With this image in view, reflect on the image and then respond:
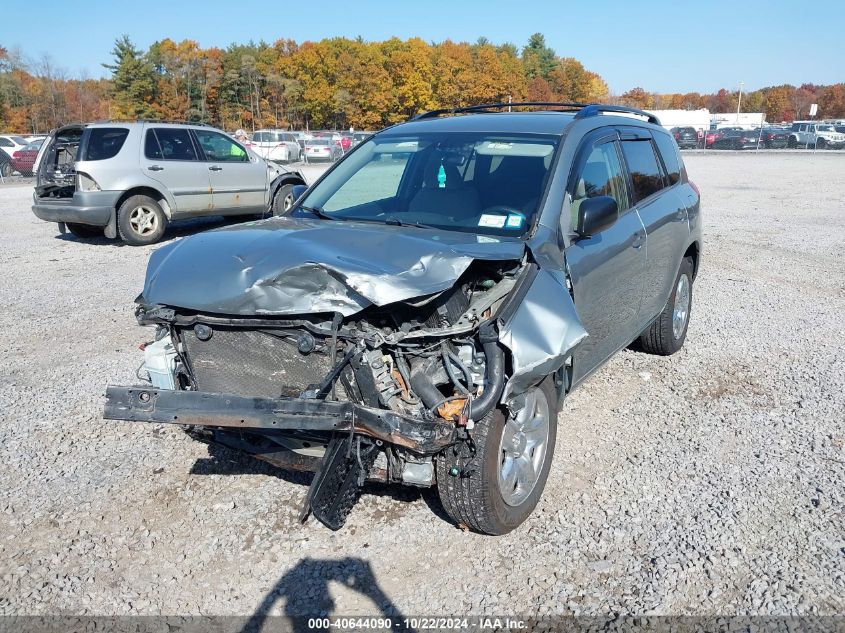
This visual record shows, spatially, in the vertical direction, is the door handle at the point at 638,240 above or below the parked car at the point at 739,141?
below

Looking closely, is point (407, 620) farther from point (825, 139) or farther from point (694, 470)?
point (825, 139)

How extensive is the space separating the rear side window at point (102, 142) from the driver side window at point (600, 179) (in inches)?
370

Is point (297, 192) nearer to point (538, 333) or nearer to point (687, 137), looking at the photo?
point (538, 333)

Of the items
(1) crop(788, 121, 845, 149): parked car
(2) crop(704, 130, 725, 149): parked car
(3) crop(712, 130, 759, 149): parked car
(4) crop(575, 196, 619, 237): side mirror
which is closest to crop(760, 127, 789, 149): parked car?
(1) crop(788, 121, 845, 149): parked car

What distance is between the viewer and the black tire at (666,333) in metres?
5.87

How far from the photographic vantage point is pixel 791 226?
45.8ft

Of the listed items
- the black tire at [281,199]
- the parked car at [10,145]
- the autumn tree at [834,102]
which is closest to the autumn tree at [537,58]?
the autumn tree at [834,102]

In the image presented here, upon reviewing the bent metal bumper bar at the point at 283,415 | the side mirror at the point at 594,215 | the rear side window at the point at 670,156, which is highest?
the rear side window at the point at 670,156

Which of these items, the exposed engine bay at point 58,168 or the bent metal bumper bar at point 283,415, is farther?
the exposed engine bay at point 58,168

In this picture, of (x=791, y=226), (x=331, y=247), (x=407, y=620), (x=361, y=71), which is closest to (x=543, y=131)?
(x=331, y=247)

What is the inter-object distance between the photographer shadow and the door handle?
107 inches

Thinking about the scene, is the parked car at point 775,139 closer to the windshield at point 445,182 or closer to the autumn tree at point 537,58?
the windshield at point 445,182

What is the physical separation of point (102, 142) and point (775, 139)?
46347mm

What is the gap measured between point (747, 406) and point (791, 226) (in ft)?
34.1
